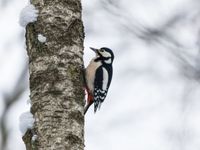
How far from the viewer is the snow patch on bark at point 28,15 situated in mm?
2826

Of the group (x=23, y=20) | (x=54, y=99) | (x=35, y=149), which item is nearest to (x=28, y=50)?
(x=23, y=20)

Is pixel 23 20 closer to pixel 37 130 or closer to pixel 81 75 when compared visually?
pixel 81 75

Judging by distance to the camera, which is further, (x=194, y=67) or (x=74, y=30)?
(x=74, y=30)

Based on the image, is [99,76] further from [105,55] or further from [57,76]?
[57,76]

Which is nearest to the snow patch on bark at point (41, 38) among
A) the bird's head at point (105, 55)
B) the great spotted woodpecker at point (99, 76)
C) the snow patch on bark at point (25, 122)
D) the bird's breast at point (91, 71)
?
the snow patch on bark at point (25, 122)

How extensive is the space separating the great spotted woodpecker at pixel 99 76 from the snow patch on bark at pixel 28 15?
43.0 inches

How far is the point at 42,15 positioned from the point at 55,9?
79 millimetres

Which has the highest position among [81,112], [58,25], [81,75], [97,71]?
[97,71]

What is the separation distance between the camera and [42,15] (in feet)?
9.30

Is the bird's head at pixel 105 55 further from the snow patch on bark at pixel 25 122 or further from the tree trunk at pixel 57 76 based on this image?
the snow patch on bark at pixel 25 122

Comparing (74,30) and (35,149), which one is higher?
(74,30)

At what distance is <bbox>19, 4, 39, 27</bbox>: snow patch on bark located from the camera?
9.27 ft

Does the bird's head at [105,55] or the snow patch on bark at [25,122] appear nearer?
the snow patch on bark at [25,122]

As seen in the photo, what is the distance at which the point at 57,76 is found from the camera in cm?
265
